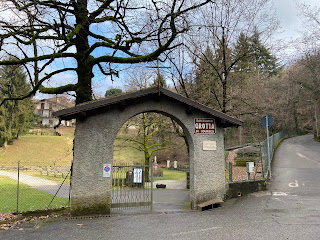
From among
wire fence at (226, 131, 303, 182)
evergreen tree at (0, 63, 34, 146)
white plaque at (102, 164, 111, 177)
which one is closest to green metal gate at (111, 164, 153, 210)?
white plaque at (102, 164, 111, 177)

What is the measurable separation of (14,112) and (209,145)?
1751 inches

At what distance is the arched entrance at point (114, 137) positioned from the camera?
795 cm

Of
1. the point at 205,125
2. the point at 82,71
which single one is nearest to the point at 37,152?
the point at 82,71

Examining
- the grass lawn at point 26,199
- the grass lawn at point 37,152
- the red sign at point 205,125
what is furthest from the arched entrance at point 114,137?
the grass lawn at point 37,152

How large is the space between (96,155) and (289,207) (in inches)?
271

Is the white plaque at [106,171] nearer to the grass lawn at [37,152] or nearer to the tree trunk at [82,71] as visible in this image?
the tree trunk at [82,71]

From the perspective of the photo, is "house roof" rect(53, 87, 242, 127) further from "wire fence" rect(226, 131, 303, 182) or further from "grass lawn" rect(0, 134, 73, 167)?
"grass lawn" rect(0, 134, 73, 167)

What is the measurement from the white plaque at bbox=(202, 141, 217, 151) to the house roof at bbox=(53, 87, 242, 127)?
0.91 metres

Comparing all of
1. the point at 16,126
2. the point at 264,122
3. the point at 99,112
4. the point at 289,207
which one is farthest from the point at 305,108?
the point at 16,126

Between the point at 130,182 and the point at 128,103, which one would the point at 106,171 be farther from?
the point at 128,103

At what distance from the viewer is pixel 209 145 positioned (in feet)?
30.6

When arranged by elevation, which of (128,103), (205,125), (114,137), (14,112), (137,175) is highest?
(14,112)

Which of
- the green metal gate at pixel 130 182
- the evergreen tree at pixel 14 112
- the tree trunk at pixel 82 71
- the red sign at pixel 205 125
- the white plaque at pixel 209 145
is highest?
the evergreen tree at pixel 14 112

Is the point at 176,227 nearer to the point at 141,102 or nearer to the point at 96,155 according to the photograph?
the point at 96,155
